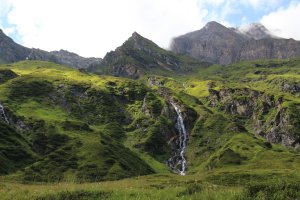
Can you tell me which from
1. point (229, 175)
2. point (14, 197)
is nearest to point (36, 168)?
point (229, 175)

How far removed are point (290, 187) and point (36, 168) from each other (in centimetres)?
16069

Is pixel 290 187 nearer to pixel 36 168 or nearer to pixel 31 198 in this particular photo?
pixel 31 198

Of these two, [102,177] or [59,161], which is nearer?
[102,177]

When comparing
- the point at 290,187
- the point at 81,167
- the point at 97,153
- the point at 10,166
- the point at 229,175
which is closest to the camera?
the point at 290,187

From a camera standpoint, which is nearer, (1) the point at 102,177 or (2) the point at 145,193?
(2) the point at 145,193

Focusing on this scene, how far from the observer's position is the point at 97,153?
652 feet

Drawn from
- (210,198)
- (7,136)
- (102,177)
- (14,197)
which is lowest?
(102,177)

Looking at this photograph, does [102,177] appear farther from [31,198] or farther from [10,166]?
[31,198]

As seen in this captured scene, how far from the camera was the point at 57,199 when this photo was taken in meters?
27.4

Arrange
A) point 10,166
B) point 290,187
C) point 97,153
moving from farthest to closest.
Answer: point 97,153
point 10,166
point 290,187

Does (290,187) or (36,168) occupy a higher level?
(290,187)

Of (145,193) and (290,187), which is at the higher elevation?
(290,187)

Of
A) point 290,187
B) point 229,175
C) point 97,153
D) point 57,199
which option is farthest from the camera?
point 97,153

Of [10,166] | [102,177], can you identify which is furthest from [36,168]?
[102,177]
